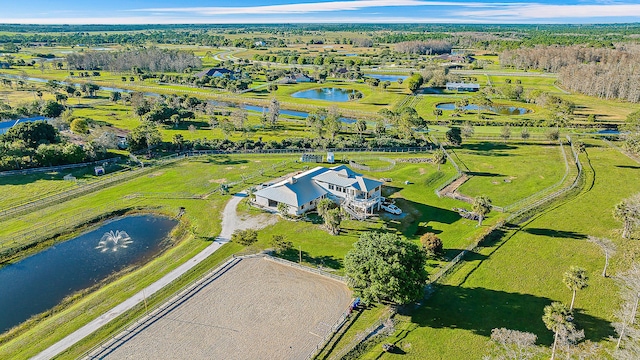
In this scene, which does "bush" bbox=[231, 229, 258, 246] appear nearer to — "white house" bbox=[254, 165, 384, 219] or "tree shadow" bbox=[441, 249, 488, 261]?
"white house" bbox=[254, 165, 384, 219]

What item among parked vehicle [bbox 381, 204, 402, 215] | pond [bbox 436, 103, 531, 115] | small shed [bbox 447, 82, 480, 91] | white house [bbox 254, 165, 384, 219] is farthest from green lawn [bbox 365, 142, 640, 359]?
small shed [bbox 447, 82, 480, 91]

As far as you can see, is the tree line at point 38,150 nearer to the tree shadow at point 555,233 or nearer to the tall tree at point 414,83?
the tree shadow at point 555,233

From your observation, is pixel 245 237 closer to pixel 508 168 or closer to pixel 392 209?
pixel 392 209

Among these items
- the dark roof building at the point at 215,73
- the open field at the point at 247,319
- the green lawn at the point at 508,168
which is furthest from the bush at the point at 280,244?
the dark roof building at the point at 215,73

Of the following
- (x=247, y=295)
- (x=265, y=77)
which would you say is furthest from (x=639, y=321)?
(x=265, y=77)

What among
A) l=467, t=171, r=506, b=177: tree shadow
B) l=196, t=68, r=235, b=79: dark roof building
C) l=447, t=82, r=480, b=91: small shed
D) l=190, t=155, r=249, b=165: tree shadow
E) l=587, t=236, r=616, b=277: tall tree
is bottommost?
l=587, t=236, r=616, b=277: tall tree
